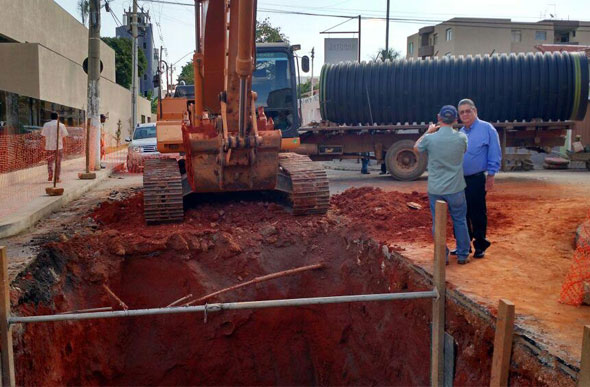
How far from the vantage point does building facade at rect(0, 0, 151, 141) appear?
17031 mm

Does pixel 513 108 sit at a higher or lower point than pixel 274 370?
higher

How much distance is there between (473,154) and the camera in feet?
20.4

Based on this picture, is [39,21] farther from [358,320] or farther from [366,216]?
[358,320]

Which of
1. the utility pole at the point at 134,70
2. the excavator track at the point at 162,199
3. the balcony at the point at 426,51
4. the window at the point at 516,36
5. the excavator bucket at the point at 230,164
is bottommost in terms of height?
the excavator track at the point at 162,199

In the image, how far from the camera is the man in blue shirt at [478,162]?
6188 millimetres

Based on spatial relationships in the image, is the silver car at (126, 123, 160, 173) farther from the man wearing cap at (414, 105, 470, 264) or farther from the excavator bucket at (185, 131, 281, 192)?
the man wearing cap at (414, 105, 470, 264)

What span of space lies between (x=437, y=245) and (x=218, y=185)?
15.0 feet

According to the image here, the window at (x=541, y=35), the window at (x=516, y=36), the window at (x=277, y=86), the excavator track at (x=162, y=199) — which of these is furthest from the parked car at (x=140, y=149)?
the window at (x=541, y=35)

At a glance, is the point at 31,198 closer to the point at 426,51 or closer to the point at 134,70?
the point at 134,70

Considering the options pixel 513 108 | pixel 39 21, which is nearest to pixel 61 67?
pixel 39 21

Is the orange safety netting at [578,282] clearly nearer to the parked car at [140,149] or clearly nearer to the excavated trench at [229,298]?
the excavated trench at [229,298]

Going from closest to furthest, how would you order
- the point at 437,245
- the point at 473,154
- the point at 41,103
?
the point at 437,245, the point at 473,154, the point at 41,103

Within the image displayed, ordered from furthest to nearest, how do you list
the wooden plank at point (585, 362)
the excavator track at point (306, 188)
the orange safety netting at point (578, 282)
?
the excavator track at point (306, 188) → the orange safety netting at point (578, 282) → the wooden plank at point (585, 362)

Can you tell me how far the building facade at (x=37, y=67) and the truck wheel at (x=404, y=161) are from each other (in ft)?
31.9
